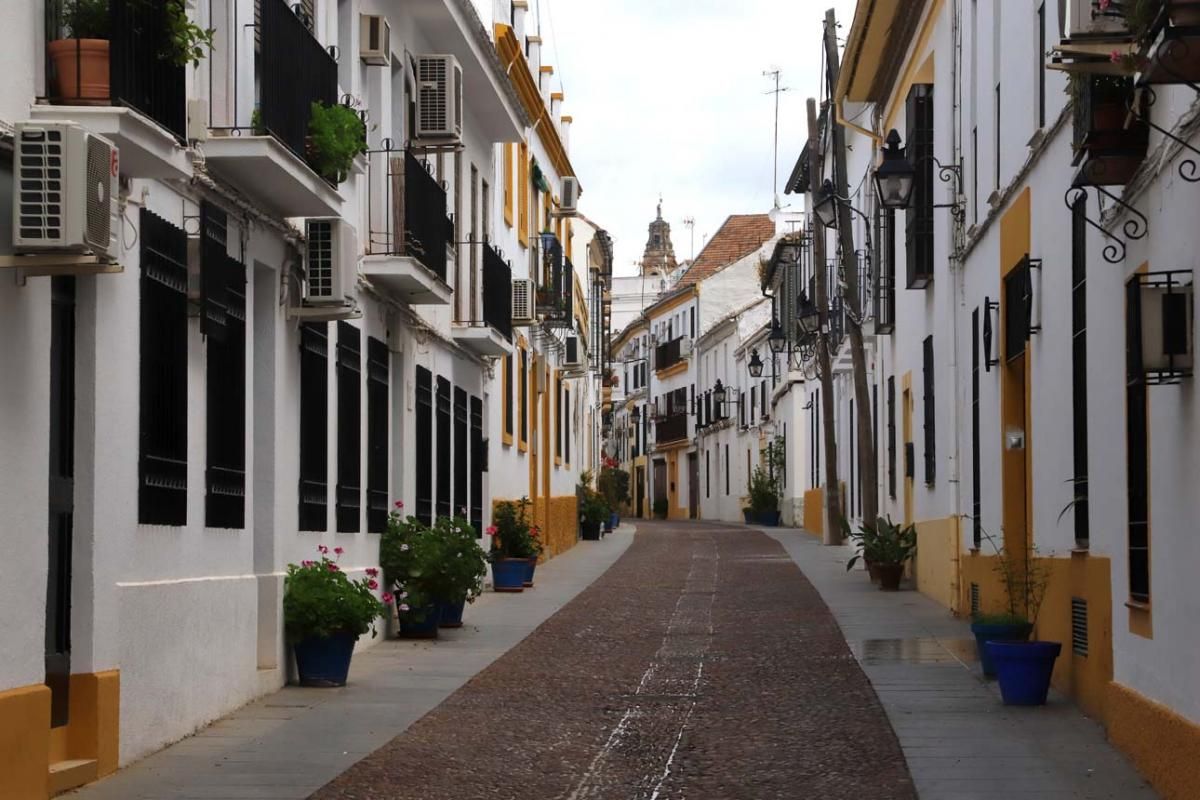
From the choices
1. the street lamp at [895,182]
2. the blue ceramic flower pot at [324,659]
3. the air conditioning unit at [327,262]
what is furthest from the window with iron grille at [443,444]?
the blue ceramic flower pot at [324,659]

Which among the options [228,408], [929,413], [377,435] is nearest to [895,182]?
[929,413]

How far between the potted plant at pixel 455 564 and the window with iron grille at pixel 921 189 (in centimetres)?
665

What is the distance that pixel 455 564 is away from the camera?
53.8 feet

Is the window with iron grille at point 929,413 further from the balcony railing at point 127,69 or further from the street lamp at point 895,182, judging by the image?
the balcony railing at point 127,69

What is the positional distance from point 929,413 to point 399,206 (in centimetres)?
749

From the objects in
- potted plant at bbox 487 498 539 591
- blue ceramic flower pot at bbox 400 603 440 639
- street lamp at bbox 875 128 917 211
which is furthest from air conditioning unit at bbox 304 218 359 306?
potted plant at bbox 487 498 539 591

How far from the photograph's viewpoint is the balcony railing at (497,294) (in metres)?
22.4

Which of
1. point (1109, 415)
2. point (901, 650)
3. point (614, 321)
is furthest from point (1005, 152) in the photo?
point (614, 321)

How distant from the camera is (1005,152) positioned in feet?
50.3

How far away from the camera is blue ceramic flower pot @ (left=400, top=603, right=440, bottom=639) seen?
16.8m

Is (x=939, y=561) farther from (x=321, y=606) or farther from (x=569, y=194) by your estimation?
(x=569, y=194)

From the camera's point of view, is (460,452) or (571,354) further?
(571,354)

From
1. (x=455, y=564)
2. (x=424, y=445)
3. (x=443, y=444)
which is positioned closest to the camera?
(x=455, y=564)

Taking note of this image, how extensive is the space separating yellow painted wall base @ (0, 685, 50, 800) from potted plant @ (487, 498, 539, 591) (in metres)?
15.1
